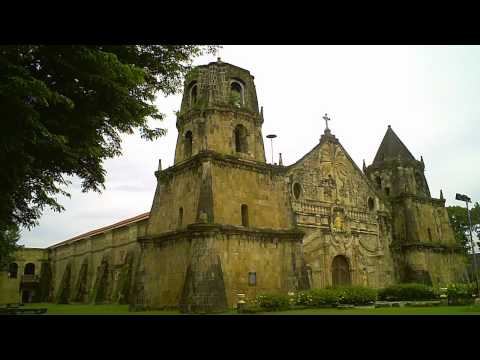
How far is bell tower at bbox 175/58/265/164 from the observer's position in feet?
71.4

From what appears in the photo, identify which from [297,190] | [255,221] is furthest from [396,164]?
[255,221]

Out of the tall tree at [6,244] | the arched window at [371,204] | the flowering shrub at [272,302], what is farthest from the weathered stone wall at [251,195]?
the arched window at [371,204]

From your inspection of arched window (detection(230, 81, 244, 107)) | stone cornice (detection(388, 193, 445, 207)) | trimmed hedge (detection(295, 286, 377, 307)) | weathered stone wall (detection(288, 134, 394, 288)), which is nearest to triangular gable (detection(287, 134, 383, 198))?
weathered stone wall (detection(288, 134, 394, 288))

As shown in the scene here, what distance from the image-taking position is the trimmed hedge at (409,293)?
2275cm

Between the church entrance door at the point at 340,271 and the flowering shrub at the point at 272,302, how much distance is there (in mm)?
8083

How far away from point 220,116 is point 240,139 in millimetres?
1676

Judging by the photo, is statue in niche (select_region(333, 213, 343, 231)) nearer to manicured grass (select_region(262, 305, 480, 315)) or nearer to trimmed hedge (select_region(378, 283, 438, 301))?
trimmed hedge (select_region(378, 283, 438, 301))

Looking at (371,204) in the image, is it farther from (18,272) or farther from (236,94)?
(18,272)

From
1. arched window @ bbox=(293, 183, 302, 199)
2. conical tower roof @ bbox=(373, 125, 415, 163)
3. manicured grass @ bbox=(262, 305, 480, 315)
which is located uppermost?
conical tower roof @ bbox=(373, 125, 415, 163)

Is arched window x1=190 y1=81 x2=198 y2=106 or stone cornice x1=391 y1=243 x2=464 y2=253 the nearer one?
arched window x1=190 y1=81 x2=198 y2=106

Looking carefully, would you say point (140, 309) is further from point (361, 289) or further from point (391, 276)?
point (391, 276)

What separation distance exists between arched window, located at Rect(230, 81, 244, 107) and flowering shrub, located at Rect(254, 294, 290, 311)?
10.1m
